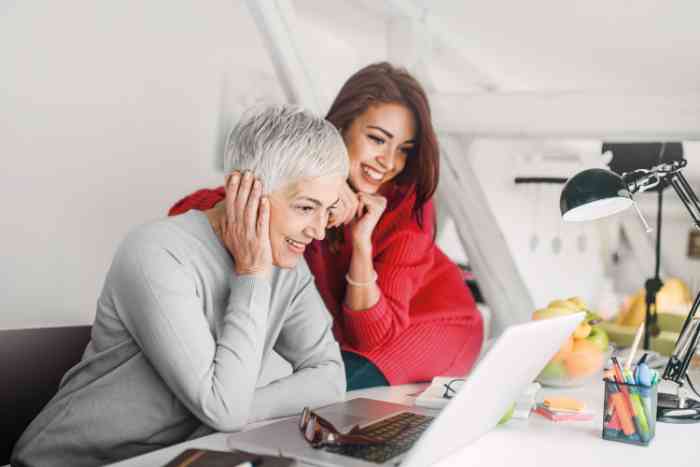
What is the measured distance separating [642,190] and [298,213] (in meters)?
0.71

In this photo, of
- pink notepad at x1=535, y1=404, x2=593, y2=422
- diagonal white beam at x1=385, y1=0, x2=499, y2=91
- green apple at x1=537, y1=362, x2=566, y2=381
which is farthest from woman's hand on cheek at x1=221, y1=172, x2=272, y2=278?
diagonal white beam at x1=385, y1=0, x2=499, y2=91

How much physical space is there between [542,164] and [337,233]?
385cm

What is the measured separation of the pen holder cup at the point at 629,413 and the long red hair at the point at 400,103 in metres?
0.89

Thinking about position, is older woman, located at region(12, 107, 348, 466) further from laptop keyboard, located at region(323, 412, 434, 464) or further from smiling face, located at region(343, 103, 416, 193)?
smiling face, located at region(343, 103, 416, 193)

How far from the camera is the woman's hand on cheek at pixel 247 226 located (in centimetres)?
129

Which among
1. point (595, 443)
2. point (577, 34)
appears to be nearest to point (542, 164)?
point (577, 34)

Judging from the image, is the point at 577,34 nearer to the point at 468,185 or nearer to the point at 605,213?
the point at 468,185

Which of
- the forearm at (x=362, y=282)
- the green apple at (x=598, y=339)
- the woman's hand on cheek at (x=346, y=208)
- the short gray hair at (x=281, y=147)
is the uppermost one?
the short gray hair at (x=281, y=147)

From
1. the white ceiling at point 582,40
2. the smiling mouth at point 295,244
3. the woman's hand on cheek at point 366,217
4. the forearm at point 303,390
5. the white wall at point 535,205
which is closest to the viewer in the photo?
the forearm at point 303,390

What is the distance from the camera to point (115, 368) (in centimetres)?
124

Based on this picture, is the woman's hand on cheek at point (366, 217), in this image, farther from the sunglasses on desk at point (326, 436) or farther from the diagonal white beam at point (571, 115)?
the sunglasses on desk at point (326, 436)

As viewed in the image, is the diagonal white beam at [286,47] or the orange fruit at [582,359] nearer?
the orange fruit at [582,359]

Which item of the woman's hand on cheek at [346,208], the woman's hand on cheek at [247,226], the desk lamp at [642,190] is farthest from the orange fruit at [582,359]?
the woman's hand on cheek at [247,226]

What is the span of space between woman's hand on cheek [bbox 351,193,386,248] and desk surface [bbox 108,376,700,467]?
2.06ft
